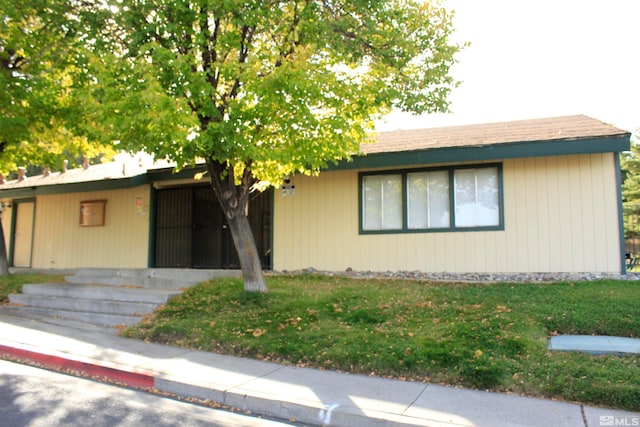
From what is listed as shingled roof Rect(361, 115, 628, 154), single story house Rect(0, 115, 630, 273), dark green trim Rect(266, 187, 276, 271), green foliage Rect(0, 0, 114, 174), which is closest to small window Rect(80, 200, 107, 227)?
single story house Rect(0, 115, 630, 273)

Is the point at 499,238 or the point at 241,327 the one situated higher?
the point at 499,238

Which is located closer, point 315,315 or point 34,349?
point 34,349

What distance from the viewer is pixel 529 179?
34.3 feet

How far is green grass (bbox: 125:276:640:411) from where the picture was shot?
5305 millimetres

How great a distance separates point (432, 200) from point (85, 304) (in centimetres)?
759

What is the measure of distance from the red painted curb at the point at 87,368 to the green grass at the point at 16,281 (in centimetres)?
440

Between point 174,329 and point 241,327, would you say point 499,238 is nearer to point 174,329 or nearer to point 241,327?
point 241,327

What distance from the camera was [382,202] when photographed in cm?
1157

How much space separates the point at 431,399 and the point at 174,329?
4.39m

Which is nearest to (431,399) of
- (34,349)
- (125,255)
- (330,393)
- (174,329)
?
(330,393)

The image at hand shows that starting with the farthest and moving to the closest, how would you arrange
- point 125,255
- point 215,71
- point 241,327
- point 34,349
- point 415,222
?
point 125,255 → point 415,222 → point 215,71 → point 241,327 → point 34,349

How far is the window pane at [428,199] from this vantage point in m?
11.1

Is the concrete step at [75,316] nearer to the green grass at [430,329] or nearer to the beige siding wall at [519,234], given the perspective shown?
the green grass at [430,329]

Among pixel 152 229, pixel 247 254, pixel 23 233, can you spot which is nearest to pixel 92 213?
pixel 152 229
